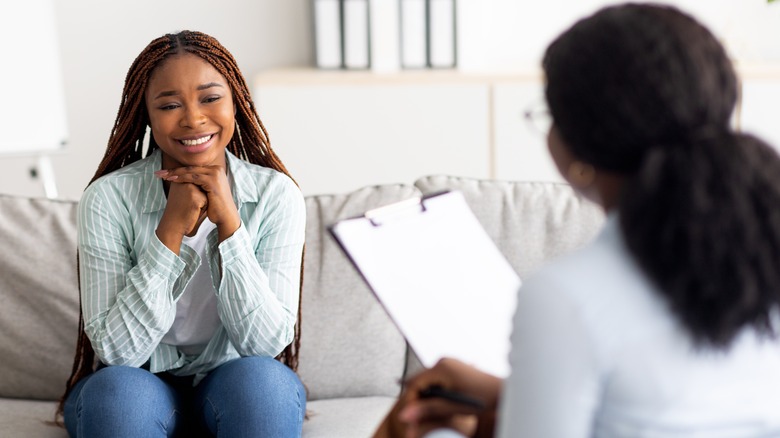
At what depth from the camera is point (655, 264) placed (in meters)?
0.84

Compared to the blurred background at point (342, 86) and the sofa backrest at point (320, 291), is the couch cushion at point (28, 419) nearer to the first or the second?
the sofa backrest at point (320, 291)

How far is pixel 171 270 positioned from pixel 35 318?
18.4 inches

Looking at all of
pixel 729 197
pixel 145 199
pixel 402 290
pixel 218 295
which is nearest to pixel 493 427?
pixel 402 290

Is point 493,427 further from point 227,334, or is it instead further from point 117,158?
point 117,158

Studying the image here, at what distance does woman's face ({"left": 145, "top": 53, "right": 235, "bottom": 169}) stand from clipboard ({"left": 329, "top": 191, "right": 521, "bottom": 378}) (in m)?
0.56

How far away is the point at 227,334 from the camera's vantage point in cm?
170

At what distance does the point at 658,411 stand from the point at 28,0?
260cm

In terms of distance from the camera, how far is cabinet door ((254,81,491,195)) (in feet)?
10.6

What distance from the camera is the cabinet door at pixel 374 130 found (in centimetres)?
322

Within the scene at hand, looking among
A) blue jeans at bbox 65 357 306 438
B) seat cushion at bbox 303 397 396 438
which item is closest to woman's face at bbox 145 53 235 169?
blue jeans at bbox 65 357 306 438

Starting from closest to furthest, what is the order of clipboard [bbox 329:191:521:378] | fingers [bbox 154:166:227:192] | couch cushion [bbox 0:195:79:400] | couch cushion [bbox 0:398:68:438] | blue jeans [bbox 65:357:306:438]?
clipboard [bbox 329:191:521:378], blue jeans [bbox 65:357:306:438], fingers [bbox 154:166:227:192], couch cushion [bbox 0:398:68:438], couch cushion [bbox 0:195:79:400]

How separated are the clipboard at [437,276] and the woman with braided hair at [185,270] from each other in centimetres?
48

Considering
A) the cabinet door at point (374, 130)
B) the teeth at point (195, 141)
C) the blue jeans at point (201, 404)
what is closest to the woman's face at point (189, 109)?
the teeth at point (195, 141)

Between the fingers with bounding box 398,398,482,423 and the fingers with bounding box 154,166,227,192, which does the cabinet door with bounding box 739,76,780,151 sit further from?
the fingers with bounding box 398,398,482,423
